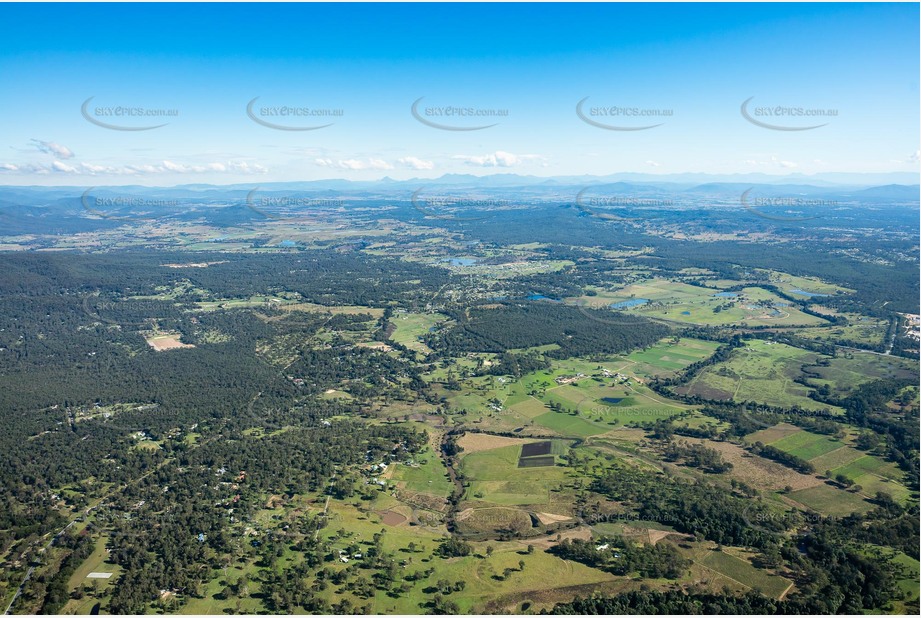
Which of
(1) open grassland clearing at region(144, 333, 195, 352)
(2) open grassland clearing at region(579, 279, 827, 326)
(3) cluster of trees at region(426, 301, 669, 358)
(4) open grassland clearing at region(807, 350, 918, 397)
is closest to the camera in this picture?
(4) open grassland clearing at region(807, 350, 918, 397)

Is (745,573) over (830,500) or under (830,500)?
under

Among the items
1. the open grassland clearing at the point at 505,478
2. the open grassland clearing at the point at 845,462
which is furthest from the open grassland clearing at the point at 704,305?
the open grassland clearing at the point at 505,478

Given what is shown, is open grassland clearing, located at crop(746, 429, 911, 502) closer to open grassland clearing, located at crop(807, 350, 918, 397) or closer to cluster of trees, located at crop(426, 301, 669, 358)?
open grassland clearing, located at crop(807, 350, 918, 397)

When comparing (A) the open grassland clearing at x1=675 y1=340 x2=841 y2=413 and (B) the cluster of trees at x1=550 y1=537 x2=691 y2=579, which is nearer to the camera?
(B) the cluster of trees at x1=550 y1=537 x2=691 y2=579

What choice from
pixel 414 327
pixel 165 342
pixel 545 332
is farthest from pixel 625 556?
pixel 165 342

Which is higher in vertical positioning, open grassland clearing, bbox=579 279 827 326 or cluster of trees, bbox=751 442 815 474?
open grassland clearing, bbox=579 279 827 326

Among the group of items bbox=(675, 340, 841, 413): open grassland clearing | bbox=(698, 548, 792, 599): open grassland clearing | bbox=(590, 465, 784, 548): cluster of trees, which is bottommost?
bbox=(698, 548, 792, 599): open grassland clearing

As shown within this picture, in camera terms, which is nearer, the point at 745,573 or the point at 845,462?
the point at 745,573

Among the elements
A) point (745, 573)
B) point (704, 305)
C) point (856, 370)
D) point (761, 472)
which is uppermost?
point (704, 305)

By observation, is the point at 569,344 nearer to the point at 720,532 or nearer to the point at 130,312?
the point at 720,532

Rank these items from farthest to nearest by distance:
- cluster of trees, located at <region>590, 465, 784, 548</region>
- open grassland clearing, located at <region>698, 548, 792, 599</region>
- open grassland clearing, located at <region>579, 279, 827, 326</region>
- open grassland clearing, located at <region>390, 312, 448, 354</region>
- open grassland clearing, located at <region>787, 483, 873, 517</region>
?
open grassland clearing, located at <region>579, 279, 827, 326</region>
open grassland clearing, located at <region>390, 312, 448, 354</region>
open grassland clearing, located at <region>787, 483, 873, 517</region>
cluster of trees, located at <region>590, 465, 784, 548</region>
open grassland clearing, located at <region>698, 548, 792, 599</region>

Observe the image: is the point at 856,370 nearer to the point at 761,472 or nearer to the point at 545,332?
the point at 761,472

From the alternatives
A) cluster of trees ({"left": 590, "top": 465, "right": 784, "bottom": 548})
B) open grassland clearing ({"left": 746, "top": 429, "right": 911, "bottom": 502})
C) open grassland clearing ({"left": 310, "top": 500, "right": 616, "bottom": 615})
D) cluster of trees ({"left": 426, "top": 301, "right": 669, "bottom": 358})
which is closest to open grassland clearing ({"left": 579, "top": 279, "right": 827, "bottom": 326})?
cluster of trees ({"left": 426, "top": 301, "right": 669, "bottom": 358})
